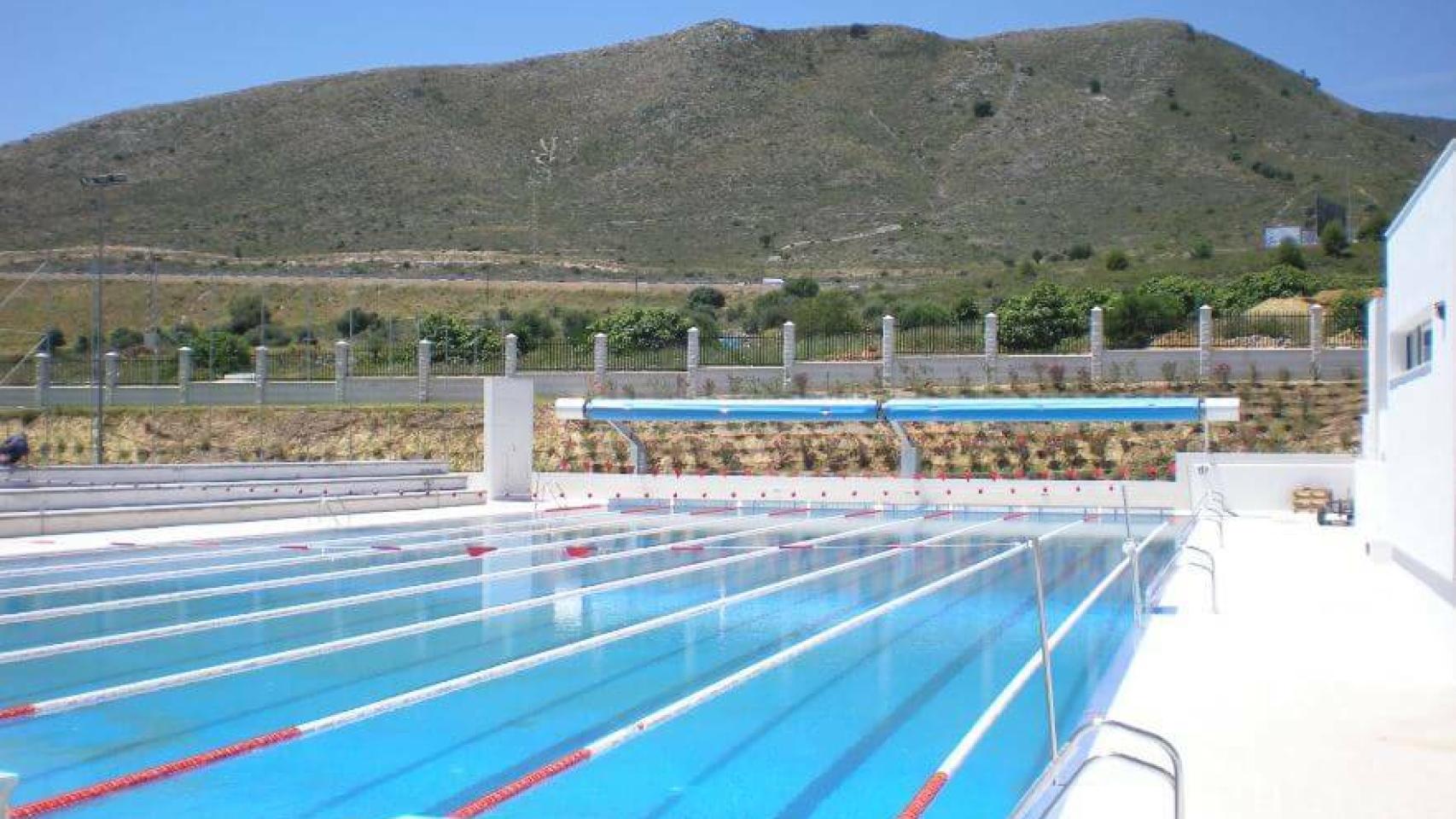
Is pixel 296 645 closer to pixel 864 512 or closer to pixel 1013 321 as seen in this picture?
pixel 864 512

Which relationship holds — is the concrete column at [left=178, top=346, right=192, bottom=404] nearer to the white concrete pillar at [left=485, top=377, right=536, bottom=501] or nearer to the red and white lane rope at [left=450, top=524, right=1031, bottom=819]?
the white concrete pillar at [left=485, top=377, right=536, bottom=501]

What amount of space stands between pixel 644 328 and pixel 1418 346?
98.5 ft

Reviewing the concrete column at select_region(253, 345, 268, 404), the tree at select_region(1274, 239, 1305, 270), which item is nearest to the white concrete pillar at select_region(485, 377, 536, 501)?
the concrete column at select_region(253, 345, 268, 404)

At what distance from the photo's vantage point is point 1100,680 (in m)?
8.74

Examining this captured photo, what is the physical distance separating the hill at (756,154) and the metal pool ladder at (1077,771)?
63.8 m

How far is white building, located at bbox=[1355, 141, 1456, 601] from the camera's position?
28.7 ft

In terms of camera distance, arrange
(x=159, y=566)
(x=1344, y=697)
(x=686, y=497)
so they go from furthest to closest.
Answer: (x=686, y=497), (x=159, y=566), (x=1344, y=697)

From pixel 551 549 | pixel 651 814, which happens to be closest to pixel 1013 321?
pixel 551 549

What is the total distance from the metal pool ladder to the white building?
12.6ft

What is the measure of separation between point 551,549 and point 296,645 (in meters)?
7.04

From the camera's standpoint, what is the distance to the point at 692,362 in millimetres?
33844

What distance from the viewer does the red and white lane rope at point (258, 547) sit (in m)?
14.2

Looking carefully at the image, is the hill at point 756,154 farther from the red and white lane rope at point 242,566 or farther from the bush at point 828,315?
the red and white lane rope at point 242,566

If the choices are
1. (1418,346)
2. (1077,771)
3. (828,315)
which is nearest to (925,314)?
(828,315)
